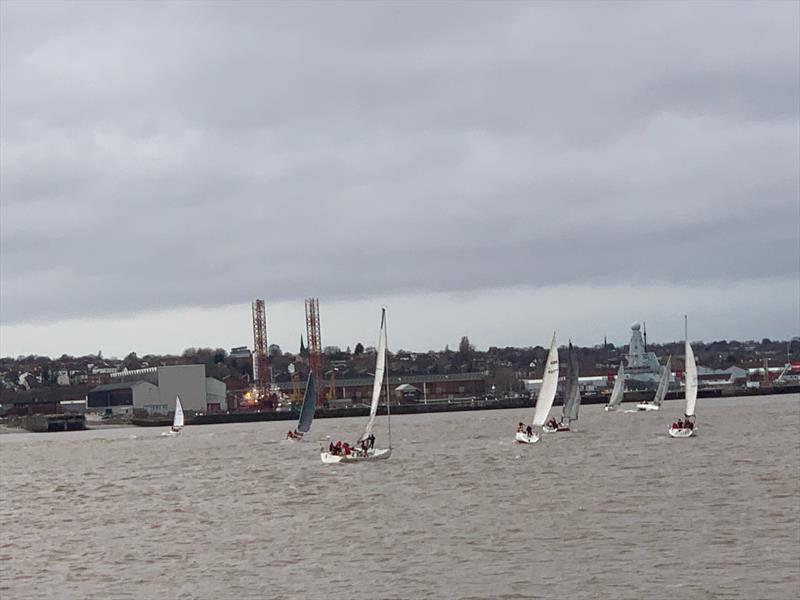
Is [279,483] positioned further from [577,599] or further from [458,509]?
[577,599]

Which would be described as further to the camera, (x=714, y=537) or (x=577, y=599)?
(x=714, y=537)

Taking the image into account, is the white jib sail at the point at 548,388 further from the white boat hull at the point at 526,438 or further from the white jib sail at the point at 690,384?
the white jib sail at the point at 690,384

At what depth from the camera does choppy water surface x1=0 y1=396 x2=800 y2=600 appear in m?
34.1

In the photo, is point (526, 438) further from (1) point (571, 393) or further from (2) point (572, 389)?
(1) point (571, 393)

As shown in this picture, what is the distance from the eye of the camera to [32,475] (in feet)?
290

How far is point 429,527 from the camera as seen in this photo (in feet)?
148

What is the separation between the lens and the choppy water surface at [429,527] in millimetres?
34125

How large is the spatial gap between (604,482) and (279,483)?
55.8 ft

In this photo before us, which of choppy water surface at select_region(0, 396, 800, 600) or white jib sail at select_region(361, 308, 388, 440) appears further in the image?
white jib sail at select_region(361, 308, 388, 440)

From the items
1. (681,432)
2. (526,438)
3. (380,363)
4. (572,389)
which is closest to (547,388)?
(526,438)

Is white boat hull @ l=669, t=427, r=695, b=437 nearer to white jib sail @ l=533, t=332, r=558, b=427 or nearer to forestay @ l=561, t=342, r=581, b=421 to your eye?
white jib sail @ l=533, t=332, r=558, b=427

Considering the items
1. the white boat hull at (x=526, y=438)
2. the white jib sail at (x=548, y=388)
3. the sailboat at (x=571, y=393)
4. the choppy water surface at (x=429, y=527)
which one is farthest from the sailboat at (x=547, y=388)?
the choppy water surface at (x=429, y=527)

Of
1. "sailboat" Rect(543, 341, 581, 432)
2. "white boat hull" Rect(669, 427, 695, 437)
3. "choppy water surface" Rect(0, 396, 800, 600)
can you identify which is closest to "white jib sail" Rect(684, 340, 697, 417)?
"sailboat" Rect(543, 341, 581, 432)

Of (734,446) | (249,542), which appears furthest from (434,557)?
(734,446)
